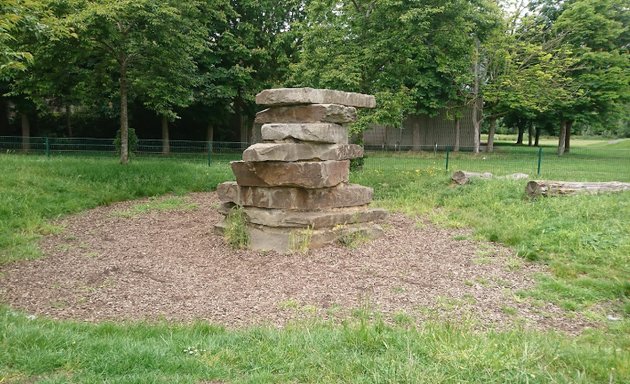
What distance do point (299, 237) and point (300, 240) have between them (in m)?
0.05

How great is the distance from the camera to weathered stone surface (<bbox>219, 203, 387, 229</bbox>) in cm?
701

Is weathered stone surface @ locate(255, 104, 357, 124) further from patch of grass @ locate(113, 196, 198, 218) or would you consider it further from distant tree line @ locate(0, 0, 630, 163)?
patch of grass @ locate(113, 196, 198, 218)

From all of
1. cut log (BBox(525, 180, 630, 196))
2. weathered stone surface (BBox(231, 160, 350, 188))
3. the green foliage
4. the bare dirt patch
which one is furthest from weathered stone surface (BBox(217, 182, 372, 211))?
the green foliage

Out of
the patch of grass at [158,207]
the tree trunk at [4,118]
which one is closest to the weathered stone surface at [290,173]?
the patch of grass at [158,207]

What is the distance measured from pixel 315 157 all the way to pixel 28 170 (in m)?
8.20

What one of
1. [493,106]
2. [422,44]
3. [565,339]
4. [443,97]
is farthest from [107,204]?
[493,106]

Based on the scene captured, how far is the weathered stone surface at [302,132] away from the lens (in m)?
7.03

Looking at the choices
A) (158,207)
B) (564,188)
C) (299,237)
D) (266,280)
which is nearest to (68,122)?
(158,207)

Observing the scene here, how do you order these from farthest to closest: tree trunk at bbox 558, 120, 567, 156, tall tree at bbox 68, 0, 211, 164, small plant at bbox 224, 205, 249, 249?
tree trunk at bbox 558, 120, 567, 156
tall tree at bbox 68, 0, 211, 164
small plant at bbox 224, 205, 249, 249

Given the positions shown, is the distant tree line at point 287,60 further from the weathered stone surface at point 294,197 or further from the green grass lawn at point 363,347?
the green grass lawn at point 363,347

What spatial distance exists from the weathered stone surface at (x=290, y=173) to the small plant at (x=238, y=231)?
1.64ft

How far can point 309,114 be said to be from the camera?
7293mm

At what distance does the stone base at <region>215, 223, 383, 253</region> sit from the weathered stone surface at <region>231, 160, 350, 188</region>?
26.4 inches

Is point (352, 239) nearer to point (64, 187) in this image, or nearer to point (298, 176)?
point (298, 176)
